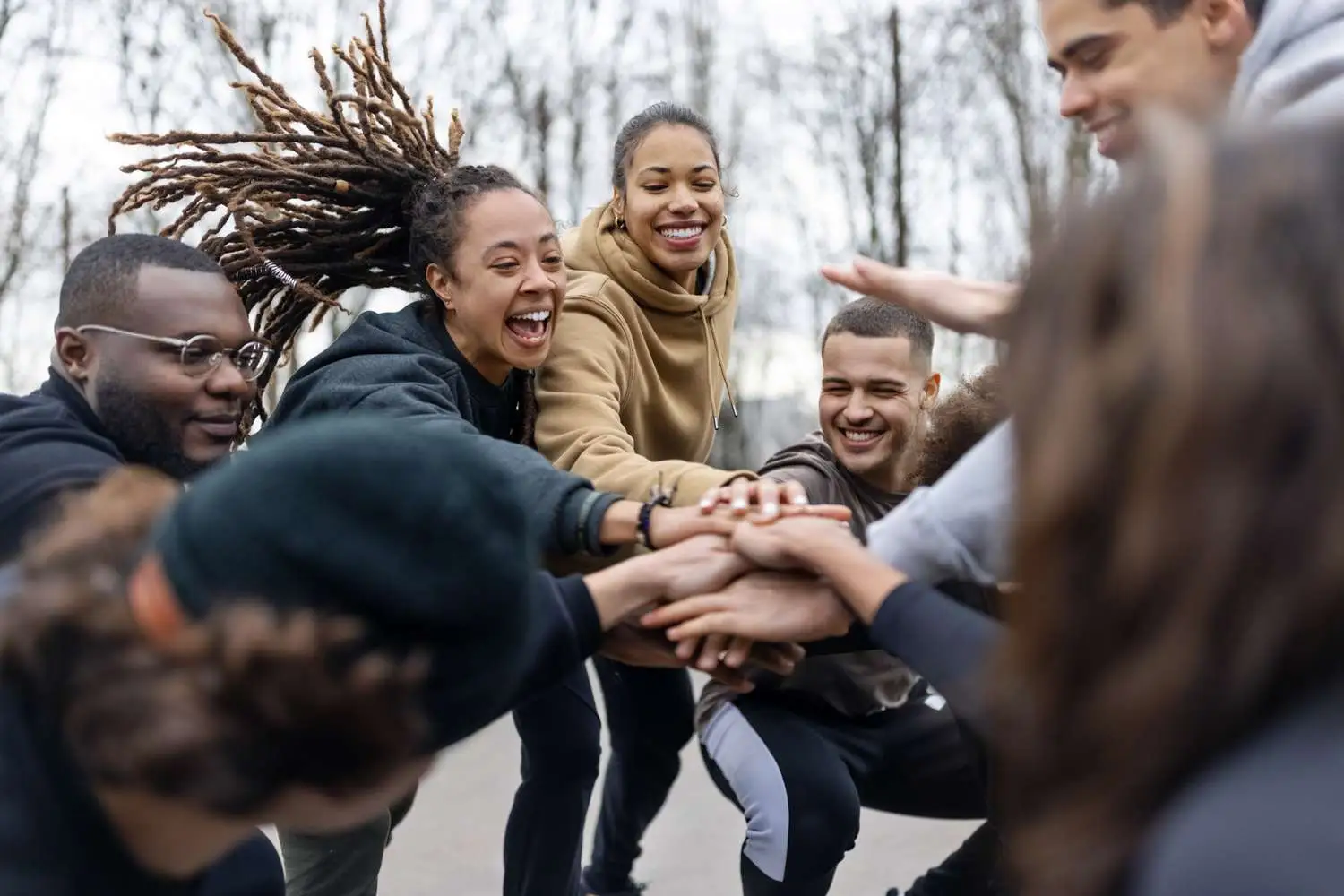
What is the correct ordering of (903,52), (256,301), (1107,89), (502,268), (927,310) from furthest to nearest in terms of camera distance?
(903,52) → (256,301) → (502,268) → (927,310) → (1107,89)

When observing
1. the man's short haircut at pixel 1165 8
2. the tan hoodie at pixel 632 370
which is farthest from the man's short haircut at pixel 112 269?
the man's short haircut at pixel 1165 8

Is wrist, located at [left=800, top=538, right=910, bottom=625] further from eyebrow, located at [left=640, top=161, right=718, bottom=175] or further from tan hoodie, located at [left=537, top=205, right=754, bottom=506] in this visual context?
eyebrow, located at [left=640, top=161, right=718, bottom=175]

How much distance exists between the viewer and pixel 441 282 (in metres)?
3.10

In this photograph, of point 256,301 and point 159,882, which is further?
point 256,301

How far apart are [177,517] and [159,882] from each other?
1.56ft

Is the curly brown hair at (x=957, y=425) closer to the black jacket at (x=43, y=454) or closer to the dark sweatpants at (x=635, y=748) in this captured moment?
the dark sweatpants at (x=635, y=748)

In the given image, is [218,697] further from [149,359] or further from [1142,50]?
[1142,50]

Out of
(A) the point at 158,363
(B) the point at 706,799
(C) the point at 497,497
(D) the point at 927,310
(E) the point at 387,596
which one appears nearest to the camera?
(E) the point at 387,596

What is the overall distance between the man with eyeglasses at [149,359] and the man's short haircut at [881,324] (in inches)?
56.9

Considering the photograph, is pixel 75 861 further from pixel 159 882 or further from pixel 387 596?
pixel 387 596

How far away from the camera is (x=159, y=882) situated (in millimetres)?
1561

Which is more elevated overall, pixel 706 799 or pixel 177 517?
pixel 177 517

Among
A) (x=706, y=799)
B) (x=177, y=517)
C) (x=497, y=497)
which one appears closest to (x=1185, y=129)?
(x=497, y=497)

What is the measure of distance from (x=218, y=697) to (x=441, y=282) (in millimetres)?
1885
